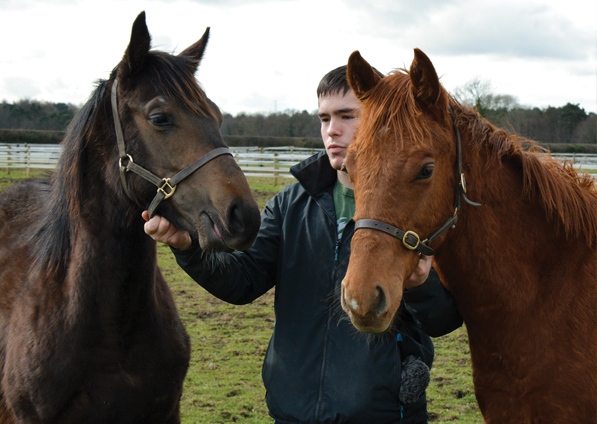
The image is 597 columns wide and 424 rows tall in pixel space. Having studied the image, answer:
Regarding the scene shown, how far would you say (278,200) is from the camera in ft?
9.10

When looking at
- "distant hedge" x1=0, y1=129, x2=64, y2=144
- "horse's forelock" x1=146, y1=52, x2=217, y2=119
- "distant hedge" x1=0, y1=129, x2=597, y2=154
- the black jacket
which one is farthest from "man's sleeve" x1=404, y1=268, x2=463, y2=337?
"distant hedge" x1=0, y1=129, x2=64, y2=144

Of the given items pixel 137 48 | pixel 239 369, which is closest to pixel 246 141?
pixel 239 369

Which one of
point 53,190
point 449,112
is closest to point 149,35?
point 53,190

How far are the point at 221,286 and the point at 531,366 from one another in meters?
1.52

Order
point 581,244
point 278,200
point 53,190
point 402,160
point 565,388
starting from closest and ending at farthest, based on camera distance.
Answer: point 402,160
point 565,388
point 581,244
point 53,190
point 278,200

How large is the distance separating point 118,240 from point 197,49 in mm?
1217

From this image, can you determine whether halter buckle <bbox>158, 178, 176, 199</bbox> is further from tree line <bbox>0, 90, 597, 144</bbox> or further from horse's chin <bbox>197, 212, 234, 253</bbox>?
tree line <bbox>0, 90, 597, 144</bbox>

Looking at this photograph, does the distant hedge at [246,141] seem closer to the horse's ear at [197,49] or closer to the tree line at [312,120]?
the tree line at [312,120]

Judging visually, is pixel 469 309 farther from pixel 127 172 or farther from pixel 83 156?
pixel 83 156

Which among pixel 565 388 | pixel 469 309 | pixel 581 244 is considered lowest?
pixel 565 388

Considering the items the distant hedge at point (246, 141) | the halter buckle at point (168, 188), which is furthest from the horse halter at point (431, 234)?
the distant hedge at point (246, 141)

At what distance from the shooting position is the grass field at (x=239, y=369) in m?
3.88

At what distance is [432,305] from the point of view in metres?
2.18

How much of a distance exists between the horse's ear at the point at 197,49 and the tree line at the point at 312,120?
26265mm
